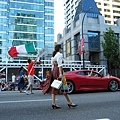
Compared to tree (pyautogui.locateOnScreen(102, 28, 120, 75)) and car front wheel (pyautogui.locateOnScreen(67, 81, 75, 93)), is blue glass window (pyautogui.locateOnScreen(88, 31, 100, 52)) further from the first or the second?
car front wheel (pyautogui.locateOnScreen(67, 81, 75, 93))

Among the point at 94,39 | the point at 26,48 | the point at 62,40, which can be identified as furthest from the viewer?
the point at 62,40

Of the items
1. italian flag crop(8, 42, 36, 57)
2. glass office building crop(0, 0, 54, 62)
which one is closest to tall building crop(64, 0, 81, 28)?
glass office building crop(0, 0, 54, 62)

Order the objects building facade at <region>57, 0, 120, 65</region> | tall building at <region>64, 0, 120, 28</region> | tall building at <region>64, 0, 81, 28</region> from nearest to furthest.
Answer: building facade at <region>57, 0, 120, 65</region>, tall building at <region>64, 0, 120, 28</region>, tall building at <region>64, 0, 81, 28</region>

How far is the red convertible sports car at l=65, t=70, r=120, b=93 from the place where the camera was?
35.7 ft

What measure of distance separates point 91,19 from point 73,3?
66969mm

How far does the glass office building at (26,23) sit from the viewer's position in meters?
78.2

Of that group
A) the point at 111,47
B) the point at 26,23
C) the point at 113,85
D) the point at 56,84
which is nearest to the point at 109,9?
the point at 26,23

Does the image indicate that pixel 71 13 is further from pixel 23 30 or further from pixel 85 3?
pixel 85 3

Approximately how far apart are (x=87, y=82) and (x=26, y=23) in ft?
246

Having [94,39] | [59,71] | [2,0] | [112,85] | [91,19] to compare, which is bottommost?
[112,85]

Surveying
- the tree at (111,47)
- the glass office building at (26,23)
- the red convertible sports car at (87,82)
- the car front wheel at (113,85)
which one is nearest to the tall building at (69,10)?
the glass office building at (26,23)

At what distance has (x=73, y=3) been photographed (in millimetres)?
107500

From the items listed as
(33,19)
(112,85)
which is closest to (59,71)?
(112,85)

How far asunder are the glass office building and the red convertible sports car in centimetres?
6683
